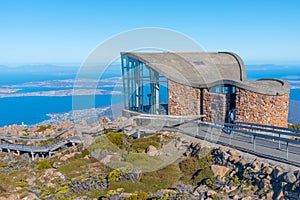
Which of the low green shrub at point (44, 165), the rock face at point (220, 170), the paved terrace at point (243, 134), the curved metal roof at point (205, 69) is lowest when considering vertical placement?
the low green shrub at point (44, 165)

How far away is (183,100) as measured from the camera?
18453mm

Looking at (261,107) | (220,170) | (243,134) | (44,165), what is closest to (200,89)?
(261,107)

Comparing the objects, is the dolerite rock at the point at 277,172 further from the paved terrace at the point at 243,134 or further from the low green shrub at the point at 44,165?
the low green shrub at the point at 44,165

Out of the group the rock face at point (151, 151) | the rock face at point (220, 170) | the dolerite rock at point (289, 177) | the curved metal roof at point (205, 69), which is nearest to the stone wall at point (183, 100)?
the curved metal roof at point (205, 69)

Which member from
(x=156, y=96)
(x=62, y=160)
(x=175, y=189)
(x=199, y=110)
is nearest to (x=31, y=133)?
(x=62, y=160)

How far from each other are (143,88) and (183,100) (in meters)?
3.16

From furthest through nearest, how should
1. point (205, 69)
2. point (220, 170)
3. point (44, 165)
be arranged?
point (205, 69), point (44, 165), point (220, 170)

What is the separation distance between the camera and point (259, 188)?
9.80 meters

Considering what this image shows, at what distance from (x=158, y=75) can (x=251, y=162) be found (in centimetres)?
964

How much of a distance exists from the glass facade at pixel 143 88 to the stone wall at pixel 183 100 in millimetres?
414

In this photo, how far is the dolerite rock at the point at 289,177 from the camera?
9.05 m

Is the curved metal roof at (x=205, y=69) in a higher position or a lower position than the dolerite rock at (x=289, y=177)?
higher

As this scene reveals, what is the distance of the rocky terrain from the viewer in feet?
32.8

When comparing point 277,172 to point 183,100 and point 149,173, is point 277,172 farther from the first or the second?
point 183,100
